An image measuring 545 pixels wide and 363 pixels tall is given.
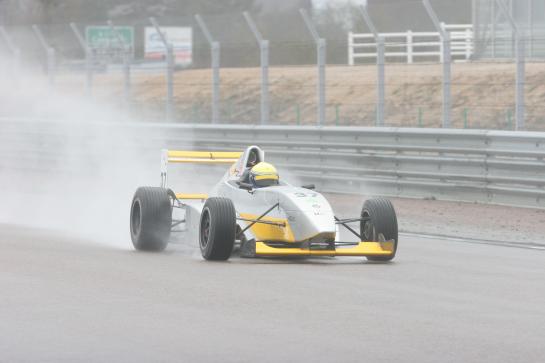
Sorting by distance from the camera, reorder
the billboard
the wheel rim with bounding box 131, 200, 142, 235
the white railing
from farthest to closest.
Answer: the billboard
the white railing
the wheel rim with bounding box 131, 200, 142, 235

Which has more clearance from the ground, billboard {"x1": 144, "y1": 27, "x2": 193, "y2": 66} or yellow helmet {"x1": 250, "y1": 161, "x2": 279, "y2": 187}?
billboard {"x1": 144, "y1": 27, "x2": 193, "y2": 66}

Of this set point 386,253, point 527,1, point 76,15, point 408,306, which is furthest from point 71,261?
point 76,15

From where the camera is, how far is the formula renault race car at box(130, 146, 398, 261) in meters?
12.6

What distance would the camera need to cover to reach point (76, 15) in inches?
2474

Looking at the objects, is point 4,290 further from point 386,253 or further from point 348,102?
point 348,102

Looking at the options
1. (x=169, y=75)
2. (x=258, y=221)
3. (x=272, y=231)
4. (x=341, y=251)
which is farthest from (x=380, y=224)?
(x=169, y=75)

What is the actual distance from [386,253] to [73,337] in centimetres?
505

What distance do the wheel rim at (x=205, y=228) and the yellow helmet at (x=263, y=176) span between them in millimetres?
782

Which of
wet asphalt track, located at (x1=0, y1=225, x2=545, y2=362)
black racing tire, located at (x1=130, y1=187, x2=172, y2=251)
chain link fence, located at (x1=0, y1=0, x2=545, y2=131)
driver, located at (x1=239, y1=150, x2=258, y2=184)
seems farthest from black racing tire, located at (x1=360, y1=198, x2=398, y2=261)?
chain link fence, located at (x1=0, y1=0, x2=545, y2=131)

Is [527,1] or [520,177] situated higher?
[527,1]

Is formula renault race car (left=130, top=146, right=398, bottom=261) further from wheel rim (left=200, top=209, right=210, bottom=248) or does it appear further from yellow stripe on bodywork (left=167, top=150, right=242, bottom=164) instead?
yellow stripe on bodywork (left=167, top=150, right=242, bottom=164)

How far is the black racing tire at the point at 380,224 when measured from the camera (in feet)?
43.1

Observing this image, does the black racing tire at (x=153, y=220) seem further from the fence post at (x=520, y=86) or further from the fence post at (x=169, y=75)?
the fence post at (x=169, y=75)

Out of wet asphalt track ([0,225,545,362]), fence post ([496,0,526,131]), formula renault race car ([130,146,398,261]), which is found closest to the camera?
wet asphalt track ([0,225,545,362])
